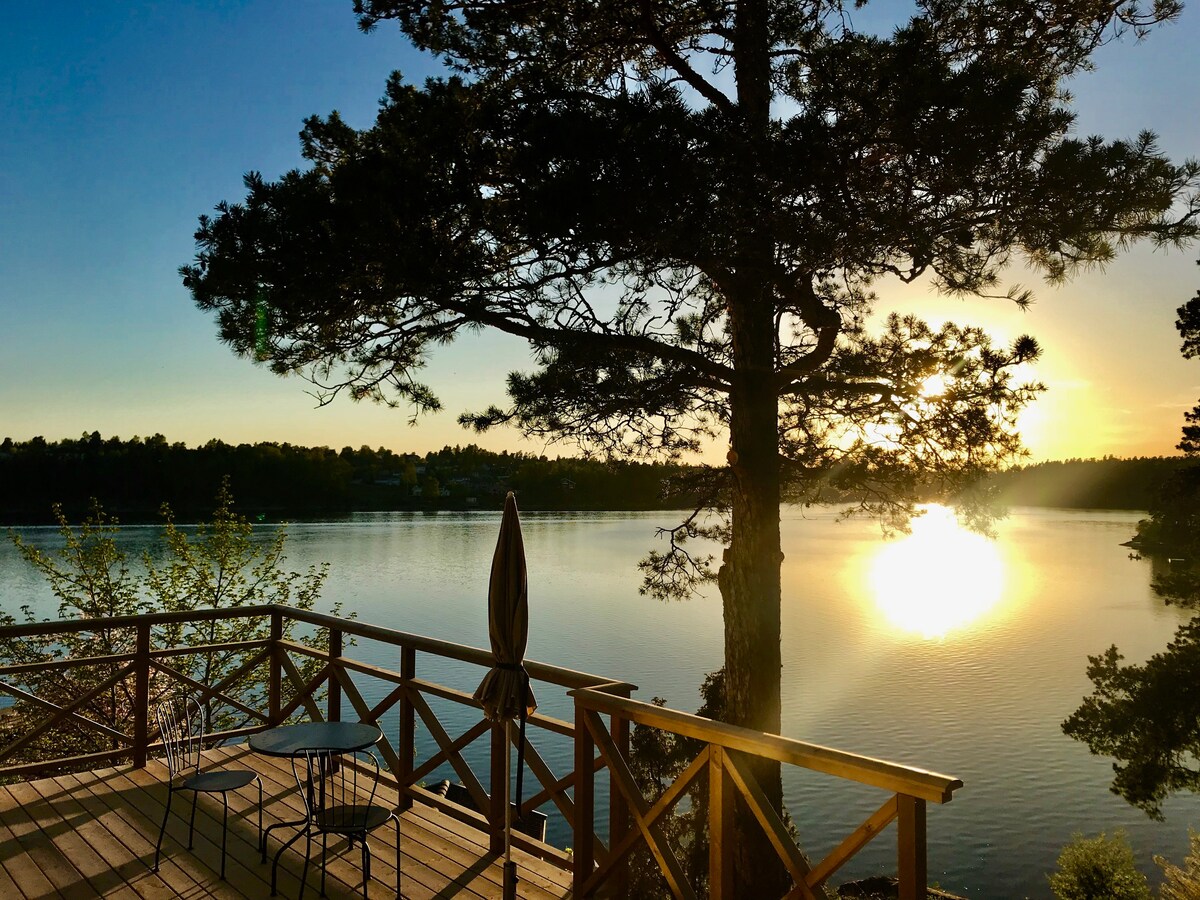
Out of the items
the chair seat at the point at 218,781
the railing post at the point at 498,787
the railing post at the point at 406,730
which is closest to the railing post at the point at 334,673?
the railing post at the point at 406,730

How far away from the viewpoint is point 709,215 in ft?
16.0

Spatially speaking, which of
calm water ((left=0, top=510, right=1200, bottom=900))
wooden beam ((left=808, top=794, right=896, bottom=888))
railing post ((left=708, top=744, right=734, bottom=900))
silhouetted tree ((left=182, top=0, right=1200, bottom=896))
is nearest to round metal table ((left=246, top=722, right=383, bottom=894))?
railing post ((left=708, top=744, right=734, bottom=900))

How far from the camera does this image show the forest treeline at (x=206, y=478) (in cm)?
2664

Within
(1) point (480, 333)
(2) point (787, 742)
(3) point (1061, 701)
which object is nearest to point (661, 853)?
(2) point (787, 742)

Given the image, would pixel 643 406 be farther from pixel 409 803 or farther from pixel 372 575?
pixel 372 575

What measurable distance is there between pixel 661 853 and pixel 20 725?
925 cm

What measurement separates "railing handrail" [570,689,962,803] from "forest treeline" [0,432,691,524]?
37.4 feet

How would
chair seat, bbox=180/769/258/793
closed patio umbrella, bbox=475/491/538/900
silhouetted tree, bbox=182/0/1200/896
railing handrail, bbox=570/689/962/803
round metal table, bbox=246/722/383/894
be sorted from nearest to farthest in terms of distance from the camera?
railing handrail, bbox=570/689/962/803, closed patio umbrella, bbox=475/491/538/900, round metal table, bbox=246/722/383/894, chair seat, bbox=180/769/258/793, silhouetted tree, bbox=182/0/1200/896

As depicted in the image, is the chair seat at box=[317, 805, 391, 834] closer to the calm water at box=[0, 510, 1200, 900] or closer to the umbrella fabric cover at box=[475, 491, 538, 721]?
the umbrella fabric cover at box=[475, 491, 538, 721]

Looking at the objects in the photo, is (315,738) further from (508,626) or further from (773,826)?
(773,826)

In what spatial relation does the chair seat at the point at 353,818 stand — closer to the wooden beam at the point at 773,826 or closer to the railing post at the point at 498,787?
the railing post at the point at 498,787

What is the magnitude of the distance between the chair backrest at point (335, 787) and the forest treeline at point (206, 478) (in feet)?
31.8

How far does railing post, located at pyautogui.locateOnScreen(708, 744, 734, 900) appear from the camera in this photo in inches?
105

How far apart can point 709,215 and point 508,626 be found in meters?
2.87
